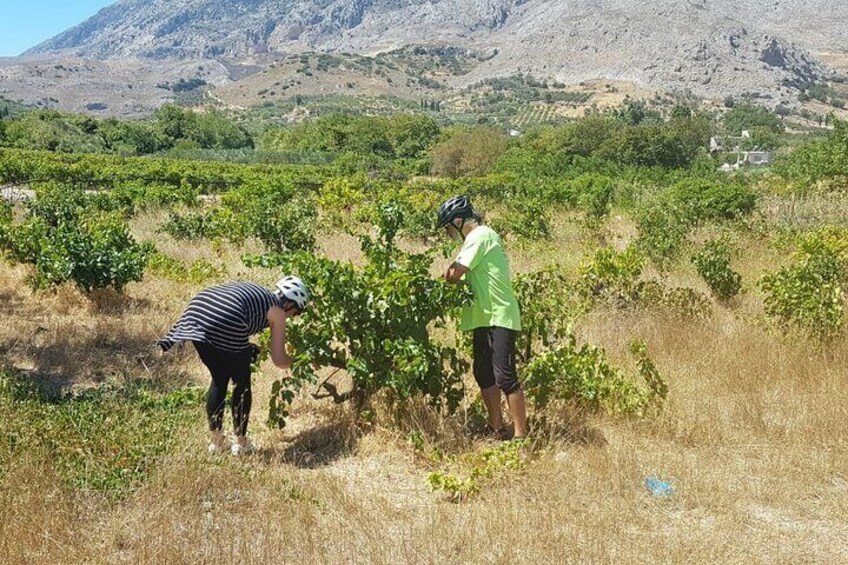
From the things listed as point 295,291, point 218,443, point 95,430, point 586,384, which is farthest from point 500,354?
point 95,430

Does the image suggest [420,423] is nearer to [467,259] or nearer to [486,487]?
[486,487]

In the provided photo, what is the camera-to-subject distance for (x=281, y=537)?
309 cm

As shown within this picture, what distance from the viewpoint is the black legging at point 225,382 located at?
152 inches

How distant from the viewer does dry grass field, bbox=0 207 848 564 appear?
10.0ft

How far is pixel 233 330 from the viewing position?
12.4 ft

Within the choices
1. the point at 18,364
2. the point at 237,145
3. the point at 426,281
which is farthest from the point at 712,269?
the point at 237,145

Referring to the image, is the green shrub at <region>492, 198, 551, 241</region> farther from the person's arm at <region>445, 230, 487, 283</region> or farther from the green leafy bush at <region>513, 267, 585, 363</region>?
the person's arm at <region>445, 230, 487, 283</region>

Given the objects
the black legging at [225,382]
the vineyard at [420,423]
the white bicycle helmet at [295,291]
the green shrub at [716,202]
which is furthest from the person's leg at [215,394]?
the green shrub at [716,202]

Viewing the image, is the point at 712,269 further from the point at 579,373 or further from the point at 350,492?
the point at 350,492

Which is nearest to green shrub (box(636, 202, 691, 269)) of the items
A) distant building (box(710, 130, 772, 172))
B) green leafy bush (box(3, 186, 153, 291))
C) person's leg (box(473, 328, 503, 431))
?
person's leg (box(473, 328, 503, 431))

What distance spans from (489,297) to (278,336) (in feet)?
4.01

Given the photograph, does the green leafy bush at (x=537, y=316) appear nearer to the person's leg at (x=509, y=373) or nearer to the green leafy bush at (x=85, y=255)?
Answer: the person's leg at (x=509, y=373)

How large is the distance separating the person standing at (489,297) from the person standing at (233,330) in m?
0.96

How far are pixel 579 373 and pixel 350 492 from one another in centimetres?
172
